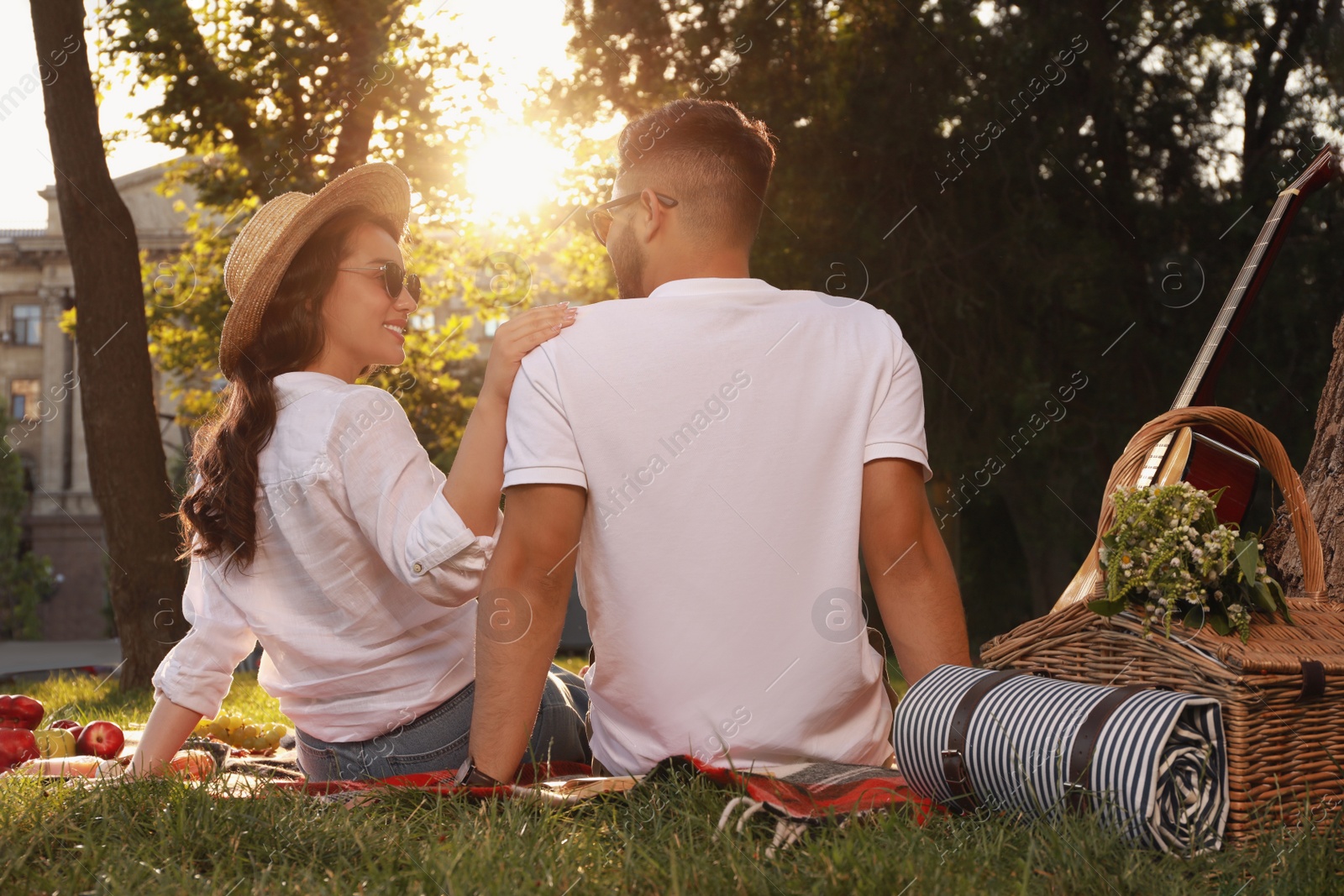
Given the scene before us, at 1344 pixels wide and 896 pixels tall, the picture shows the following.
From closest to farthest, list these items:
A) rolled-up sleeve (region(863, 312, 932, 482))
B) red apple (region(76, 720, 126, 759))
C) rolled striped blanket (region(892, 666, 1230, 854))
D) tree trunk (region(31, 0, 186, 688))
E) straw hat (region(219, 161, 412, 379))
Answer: rolled striped blanket (region(892, 666, 1230, 854)) < rolled-up sleeve (region(863, 312, 932, 482)) < straw hat (region(219, 161, 412, 379)) < red apple (region(76, 720, 126, 759)) < tree trunk (region(31, 0, 186, 688))

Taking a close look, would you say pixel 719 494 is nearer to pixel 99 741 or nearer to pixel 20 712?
pixel 99 741

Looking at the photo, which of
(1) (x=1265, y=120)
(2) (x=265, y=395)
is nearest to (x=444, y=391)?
(1) (x=1265, y=120)

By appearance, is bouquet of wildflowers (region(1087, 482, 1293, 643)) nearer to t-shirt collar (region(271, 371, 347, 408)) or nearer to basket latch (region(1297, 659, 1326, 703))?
basket latch (region(1297, 659, 1326, 703))

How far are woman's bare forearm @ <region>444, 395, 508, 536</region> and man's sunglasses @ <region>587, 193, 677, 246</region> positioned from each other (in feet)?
1.81

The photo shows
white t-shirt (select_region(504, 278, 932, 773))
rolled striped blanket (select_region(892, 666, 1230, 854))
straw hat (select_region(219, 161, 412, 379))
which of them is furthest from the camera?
straw hat (select_region(219, 161, 412, 379))

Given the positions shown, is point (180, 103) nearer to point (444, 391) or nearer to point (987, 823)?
point (444, 391)

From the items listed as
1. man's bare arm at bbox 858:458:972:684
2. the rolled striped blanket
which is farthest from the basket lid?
man's bare arm at bbox 858:458:972:684

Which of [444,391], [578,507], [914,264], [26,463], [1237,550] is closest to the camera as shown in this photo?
[1237,550]

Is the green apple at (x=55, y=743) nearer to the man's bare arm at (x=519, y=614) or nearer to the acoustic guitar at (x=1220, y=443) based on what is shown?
the man's bare arm at (x=519, y=614)

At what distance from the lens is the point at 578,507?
295cm

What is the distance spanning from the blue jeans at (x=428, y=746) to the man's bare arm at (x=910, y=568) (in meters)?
1.01

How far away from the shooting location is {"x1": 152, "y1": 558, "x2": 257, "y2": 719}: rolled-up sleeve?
3.44m

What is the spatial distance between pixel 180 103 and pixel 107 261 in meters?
5.03

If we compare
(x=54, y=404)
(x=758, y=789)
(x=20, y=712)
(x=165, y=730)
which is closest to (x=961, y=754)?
(x=758, y=789)
